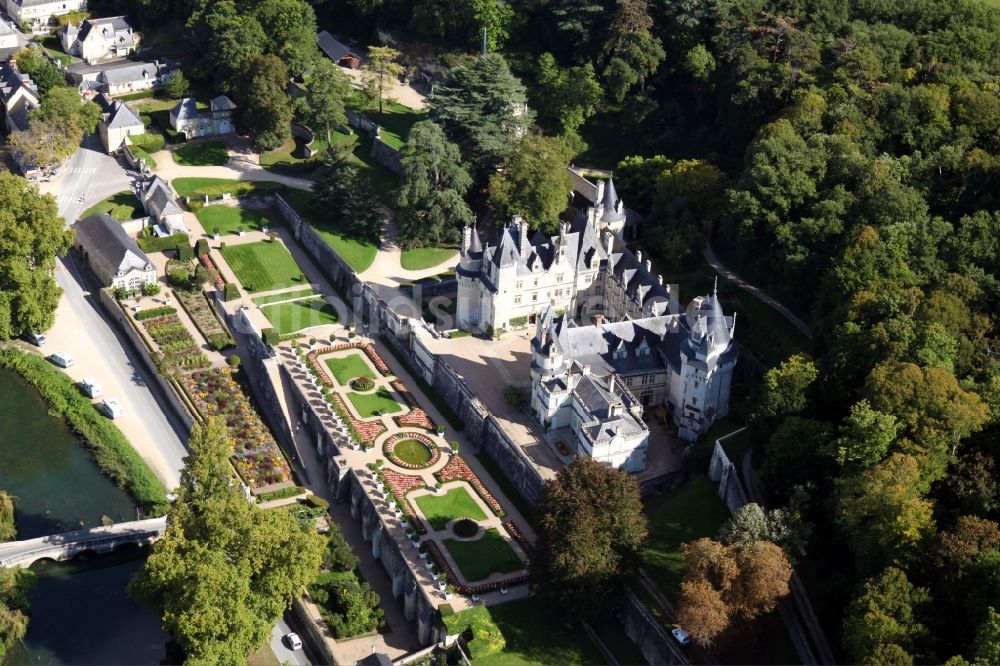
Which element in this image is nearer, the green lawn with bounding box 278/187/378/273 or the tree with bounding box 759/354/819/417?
the tree with bounding box 759/354/819/417

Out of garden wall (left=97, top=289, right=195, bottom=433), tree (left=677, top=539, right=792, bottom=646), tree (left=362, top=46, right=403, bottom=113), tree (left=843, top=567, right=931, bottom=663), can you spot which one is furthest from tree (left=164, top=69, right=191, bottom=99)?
tree (left=843, top=567, right=931, bottom=663)

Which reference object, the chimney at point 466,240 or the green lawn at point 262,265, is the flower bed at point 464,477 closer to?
the chimney at point 466,240

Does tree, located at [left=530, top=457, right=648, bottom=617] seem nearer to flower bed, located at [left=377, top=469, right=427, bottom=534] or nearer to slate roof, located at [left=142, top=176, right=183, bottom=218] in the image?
flower bed, located at [left=377, top=469, right=427, bottom=534]

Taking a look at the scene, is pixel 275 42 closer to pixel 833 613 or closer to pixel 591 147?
pixel 591 147

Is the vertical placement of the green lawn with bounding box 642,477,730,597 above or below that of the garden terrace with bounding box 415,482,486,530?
above

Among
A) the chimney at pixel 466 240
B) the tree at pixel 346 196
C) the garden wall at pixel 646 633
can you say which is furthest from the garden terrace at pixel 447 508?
the tree at pixel 346 196

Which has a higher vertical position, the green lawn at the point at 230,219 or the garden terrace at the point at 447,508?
the garden terrace at the point at 447,508

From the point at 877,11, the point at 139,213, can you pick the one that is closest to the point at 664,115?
the point at 877,11

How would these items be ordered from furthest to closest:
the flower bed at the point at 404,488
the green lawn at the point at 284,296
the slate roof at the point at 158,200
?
the slate roof at the point at 158,200 < the green lawn at the point at 284,296 < the flower bed at the point at 404,488
